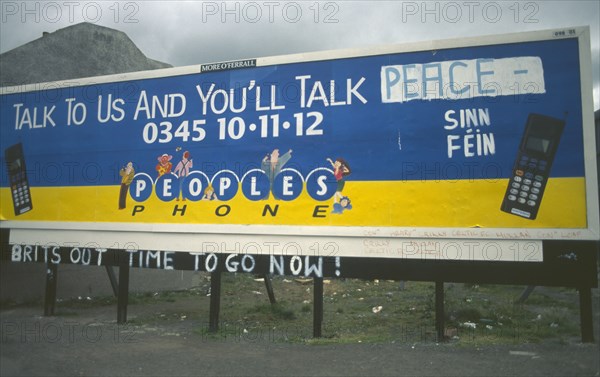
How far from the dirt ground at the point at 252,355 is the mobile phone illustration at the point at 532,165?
1.49 metres

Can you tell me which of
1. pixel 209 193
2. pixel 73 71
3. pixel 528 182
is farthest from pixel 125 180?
pixel 73 71

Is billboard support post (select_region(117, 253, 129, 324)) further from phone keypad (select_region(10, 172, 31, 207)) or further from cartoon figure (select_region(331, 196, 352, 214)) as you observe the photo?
cartoon figure (select_region(331, 196, 352, 214))

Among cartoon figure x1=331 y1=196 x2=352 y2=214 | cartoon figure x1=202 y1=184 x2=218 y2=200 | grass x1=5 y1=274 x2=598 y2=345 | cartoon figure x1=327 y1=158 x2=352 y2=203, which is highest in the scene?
cartoon figure x1=327 y1=158 x2=352 y2=203

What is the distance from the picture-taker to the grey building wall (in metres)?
8.38

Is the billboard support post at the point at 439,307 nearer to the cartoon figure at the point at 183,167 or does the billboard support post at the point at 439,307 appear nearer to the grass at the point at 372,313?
the grass at the point at 372,313

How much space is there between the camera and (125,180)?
5.84m

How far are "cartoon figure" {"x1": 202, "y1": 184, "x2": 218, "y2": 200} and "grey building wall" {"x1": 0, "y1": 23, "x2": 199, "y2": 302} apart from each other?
15.9 ft

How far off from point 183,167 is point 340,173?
2004mm

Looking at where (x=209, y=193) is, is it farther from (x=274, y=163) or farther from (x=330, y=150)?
(x=330, y=150)

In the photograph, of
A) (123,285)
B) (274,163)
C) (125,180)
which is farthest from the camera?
(123,285)

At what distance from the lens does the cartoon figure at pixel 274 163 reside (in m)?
5.14

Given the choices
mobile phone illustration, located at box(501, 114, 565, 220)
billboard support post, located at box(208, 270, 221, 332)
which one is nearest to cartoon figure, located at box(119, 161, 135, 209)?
billboard support post, located at box(208, 270, 221, 332)

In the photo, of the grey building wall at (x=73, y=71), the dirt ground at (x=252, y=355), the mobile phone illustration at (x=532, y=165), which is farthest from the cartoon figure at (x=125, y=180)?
the mobile phone illustration at (x=532, y=165)

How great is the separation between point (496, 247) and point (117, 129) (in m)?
4.84
